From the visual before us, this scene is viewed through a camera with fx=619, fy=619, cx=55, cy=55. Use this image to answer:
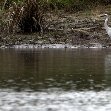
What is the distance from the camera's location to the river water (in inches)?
495

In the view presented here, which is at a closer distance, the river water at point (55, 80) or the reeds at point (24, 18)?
the river water at point (55, 80)

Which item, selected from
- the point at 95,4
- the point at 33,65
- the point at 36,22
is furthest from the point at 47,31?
the point at 33,65

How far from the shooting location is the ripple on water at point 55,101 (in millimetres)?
12086

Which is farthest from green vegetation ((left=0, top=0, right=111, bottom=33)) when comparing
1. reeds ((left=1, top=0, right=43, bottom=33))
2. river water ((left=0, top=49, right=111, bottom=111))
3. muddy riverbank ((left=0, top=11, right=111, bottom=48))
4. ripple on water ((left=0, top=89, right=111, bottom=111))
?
ripple on water ((left=0, top=89, right=111, bottom=111))

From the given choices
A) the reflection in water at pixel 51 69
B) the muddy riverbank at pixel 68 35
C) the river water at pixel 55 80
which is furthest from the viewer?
the muddy riverbank at pixel 68 35

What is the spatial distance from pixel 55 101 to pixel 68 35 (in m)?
14.7

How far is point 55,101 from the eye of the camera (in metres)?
12.9

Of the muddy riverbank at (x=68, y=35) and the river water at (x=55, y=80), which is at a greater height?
the muddy riverbank at (x=68, y=35)

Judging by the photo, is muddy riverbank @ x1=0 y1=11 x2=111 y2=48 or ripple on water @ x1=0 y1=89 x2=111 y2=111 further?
muddy riverbank @ x1=0 y1=11 x2=111 y2=48

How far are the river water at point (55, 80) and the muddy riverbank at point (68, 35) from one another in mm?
2654

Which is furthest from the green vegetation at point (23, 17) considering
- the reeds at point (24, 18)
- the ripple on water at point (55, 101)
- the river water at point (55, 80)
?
the ripple on water at point (55, 101)

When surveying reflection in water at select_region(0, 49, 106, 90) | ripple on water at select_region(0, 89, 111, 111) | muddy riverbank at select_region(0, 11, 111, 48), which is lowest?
ripple on water at select_region(0, 89, 111, 111)

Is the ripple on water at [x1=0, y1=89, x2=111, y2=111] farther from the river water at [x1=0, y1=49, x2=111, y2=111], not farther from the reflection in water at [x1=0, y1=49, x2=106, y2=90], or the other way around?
the reflection in water at [x1=0, y1=49, x2=106, y2=90]

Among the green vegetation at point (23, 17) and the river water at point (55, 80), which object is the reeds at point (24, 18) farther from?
the river water at point (55, 80)
